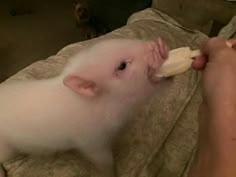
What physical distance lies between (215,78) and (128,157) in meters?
0.35

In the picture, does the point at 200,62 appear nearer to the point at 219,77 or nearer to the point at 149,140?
the point at 219,77

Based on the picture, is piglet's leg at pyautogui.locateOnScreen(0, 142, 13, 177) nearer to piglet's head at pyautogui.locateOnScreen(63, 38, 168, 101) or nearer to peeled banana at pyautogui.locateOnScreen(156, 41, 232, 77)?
piglet's head at pyautogui.locateOnScreen(63, 38, 168, 101)

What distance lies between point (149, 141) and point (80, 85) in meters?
0.28

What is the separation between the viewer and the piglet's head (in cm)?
89

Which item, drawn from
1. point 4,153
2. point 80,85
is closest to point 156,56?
point 80,85

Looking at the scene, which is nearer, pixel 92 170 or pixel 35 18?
pixel 92 170

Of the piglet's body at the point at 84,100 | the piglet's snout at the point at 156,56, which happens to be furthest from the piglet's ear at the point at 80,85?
the piglet's snout at the point at 156,56

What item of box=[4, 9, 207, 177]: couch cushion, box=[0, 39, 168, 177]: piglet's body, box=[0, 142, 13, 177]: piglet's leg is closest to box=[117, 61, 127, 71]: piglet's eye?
box=[0, 39, 168, 177]: piglet's body

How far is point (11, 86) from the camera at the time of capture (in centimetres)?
93

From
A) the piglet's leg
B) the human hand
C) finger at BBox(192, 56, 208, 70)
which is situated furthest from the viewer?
the piglet's leg

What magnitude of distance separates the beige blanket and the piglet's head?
7 cm

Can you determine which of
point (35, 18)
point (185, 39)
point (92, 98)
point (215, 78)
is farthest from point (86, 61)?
point (35, 18)

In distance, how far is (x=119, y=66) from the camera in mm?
903

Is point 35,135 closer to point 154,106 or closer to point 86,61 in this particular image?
point 86,61
